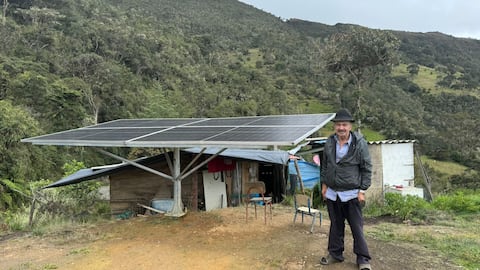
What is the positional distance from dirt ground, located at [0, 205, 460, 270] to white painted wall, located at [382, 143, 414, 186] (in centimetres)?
568

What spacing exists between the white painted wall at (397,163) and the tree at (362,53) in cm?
1596

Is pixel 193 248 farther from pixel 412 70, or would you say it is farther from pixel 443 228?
pixel 412 70

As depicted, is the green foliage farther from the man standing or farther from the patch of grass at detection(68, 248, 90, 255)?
the patch of grass at detection(68, 248, 90, 255)

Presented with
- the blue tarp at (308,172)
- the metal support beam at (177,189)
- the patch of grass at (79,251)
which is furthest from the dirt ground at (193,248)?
the blue tarp at (308,172)

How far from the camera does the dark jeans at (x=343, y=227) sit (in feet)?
15.5

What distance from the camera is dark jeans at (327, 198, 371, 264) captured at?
471 centimetres

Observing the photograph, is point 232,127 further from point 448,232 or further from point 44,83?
point 44,83

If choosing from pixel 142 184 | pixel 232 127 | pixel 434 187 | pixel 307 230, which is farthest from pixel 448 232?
pixel 434 187

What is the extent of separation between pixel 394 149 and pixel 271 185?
4.57 m

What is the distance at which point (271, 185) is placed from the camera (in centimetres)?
1473

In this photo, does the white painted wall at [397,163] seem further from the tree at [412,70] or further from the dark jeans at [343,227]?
the tree at [412,70]

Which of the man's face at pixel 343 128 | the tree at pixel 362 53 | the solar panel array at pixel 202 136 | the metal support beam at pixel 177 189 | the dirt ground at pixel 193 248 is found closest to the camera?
the man's face at pixel 343 128

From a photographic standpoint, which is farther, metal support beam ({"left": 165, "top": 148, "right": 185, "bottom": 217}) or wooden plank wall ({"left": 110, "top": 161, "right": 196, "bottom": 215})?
wooden plank wall ({"left": 110, "top": 161, "right": 196, "bottom": 215})

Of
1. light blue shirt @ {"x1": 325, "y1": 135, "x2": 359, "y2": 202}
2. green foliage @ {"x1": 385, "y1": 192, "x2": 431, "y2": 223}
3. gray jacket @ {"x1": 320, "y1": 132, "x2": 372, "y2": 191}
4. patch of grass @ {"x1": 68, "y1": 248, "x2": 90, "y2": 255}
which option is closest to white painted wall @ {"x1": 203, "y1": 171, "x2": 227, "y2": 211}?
green foliage @ {"x1": 385, "y1": 192, "x2": 431, "y2": 223}
